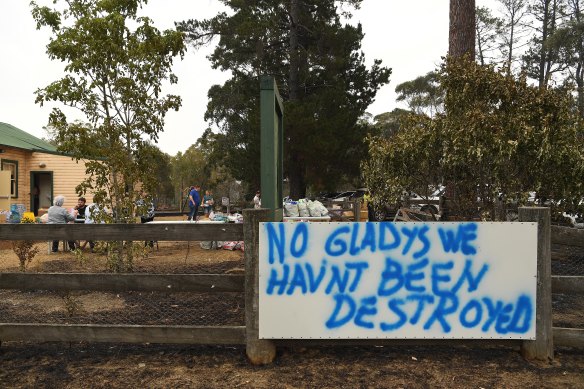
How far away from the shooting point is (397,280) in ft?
12.2

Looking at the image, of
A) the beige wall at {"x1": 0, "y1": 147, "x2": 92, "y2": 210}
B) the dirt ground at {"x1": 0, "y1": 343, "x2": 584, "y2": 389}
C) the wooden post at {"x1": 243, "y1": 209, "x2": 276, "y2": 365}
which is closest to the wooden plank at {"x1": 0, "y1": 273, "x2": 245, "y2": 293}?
the wooden post at {"x1": 243, "y1": 209, "x2": 276, "y2": 365}

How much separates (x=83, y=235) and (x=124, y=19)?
183 inches

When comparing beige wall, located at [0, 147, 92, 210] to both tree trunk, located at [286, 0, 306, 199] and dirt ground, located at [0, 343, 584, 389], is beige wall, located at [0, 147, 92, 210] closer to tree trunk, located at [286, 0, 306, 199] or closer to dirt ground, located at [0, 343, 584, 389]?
tree trunk, located at [286, 0, 306, 199]

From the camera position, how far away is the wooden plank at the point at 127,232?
396 cm

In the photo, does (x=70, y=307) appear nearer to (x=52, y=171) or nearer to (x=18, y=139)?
(x=52, y=171)

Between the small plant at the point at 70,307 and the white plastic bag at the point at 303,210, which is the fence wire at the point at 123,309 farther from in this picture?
the white plastic bag at the point at 303,210

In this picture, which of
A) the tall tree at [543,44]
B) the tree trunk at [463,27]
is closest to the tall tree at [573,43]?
the tall tree at [543,44]

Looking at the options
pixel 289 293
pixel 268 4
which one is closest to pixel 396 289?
pixel 289 293

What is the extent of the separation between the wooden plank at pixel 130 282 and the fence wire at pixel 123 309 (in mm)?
1038

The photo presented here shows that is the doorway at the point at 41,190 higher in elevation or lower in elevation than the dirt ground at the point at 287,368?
higher

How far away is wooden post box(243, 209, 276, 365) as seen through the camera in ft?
12.3

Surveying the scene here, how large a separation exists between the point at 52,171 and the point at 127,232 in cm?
2005

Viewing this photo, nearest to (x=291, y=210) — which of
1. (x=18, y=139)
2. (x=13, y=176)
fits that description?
(x=13, y=176)

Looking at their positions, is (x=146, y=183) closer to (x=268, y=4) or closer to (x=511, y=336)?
(x=511, y=336)
